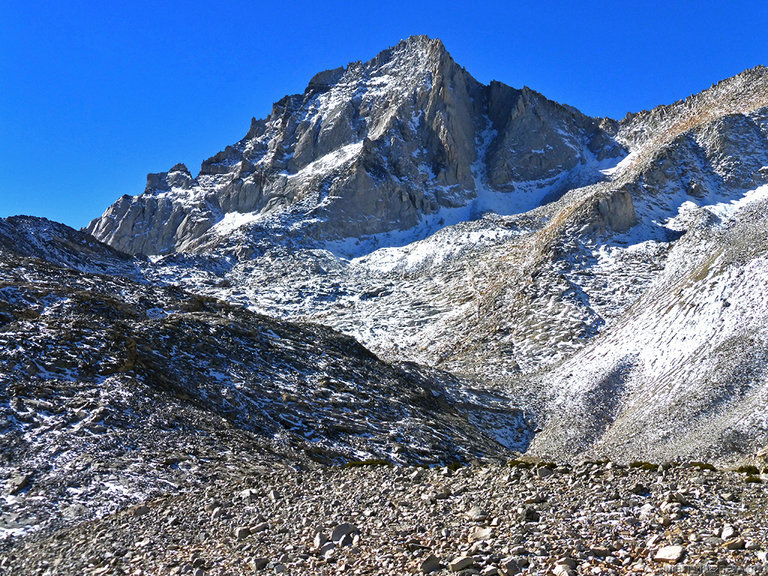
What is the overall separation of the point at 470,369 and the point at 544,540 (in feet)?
190

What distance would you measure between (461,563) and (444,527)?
200cm

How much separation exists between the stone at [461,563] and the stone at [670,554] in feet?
9.03

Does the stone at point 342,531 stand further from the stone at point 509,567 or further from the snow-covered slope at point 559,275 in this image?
the snow-covered slope at point 559,275

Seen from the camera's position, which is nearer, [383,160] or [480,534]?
[480,534]

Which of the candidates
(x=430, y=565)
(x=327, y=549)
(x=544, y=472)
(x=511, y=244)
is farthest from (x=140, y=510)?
(x=511, y=244)

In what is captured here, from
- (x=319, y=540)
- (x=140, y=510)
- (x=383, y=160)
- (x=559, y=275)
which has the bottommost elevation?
(x=319, y=540)

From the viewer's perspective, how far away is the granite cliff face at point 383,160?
149 m

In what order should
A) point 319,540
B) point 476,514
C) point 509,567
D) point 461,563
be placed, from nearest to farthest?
point 509,567, point 461,563, point 476,514, point 319,540

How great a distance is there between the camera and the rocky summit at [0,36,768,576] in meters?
11.6

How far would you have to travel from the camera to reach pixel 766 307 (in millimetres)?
46344

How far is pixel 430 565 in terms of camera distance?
33.3ft

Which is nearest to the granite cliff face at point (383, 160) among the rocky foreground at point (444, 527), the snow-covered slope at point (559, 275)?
the snow-covered slope at point (559, 275)

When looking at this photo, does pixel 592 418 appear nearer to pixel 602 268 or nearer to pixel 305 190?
pixel 602 268

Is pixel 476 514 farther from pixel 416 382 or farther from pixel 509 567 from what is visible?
pixel 416 382
